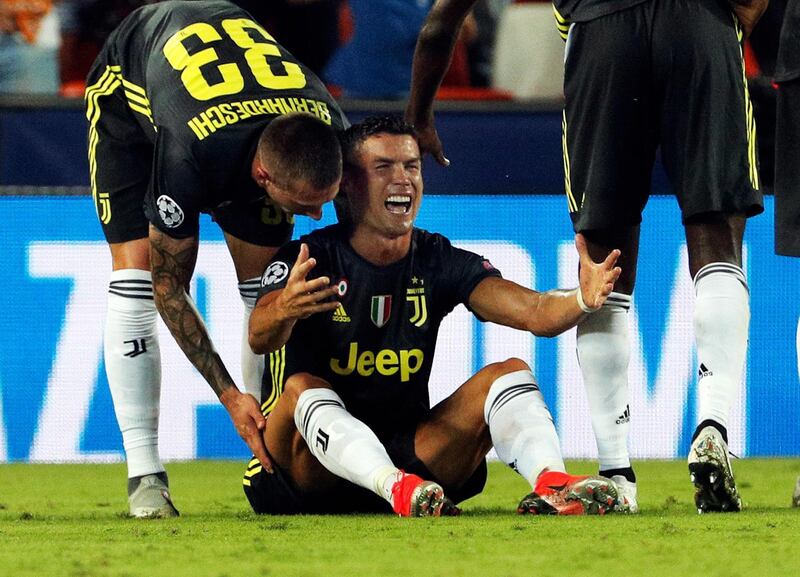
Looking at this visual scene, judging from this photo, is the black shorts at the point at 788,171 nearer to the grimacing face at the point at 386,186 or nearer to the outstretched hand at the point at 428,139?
the grimacing face at the point at 386,186

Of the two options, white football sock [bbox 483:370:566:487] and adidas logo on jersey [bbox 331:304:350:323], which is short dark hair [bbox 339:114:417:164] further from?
white football sock [bbox 483:370:566:487]

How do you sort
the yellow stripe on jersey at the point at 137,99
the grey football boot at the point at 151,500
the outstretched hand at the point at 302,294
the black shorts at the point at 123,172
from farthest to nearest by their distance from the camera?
the black shorts at the point at 123,172
the yellow stripe on jersey at the point at 137,99
the grey football boot at the point at 151,500
the outstretched hand at the point at 302,294

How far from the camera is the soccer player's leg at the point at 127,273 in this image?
4.58 metres

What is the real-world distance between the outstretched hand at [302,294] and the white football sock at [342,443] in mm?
253

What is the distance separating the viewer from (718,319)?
398 cm

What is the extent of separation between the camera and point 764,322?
6301 millimetres

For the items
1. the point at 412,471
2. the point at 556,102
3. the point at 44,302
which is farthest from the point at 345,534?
the point at 556,102

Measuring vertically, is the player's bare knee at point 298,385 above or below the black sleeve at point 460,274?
below

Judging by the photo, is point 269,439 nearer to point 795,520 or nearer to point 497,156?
point 795,520

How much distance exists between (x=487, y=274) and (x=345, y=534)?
3.16 ft

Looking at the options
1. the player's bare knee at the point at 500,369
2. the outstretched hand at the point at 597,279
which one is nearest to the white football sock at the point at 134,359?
the player's bare knee at the point at 500,369

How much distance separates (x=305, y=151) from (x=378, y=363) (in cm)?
61

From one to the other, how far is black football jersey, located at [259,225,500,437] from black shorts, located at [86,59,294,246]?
0.43 metres

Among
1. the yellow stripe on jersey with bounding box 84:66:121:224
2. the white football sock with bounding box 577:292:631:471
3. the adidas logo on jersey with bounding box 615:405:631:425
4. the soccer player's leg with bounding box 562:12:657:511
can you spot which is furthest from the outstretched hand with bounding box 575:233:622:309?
the yellow stripe on jersey with bounding box 84:66:121:224
